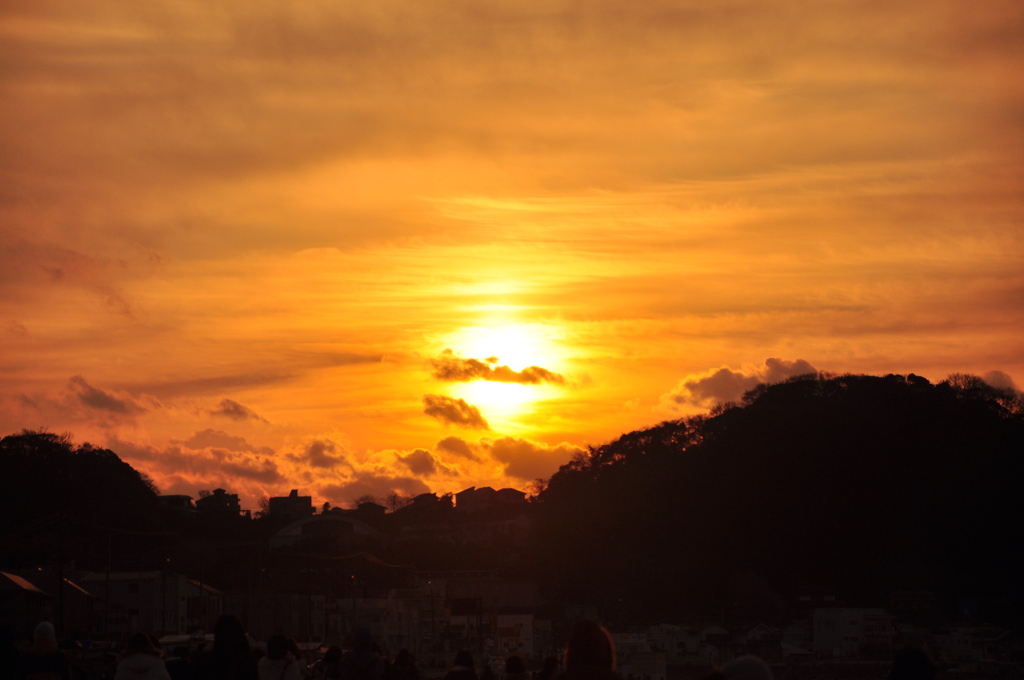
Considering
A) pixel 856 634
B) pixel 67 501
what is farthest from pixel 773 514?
pixel 67 501

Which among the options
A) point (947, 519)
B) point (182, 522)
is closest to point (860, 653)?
point (947, 519)

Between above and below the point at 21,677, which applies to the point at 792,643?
below

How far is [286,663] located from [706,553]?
83990 millimetres

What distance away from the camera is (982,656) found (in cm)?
7794

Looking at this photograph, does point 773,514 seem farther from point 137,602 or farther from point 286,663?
point 286,663

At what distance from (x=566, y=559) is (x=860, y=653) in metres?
24.0

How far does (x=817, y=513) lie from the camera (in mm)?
90062

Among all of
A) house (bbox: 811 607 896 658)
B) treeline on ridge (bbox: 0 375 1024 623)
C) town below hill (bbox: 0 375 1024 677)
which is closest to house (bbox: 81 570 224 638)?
town below hill (bbox: 0 375 1024 677)

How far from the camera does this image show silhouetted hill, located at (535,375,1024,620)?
84125 millimetres

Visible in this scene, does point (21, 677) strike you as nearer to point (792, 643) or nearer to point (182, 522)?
point (792, 643)

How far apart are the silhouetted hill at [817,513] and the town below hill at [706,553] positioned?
0.54 ft

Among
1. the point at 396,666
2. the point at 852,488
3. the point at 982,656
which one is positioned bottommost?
the point at 982,656

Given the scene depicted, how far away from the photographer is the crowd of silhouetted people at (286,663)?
672 cm

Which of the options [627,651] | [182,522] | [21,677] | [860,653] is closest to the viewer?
[21,677]
